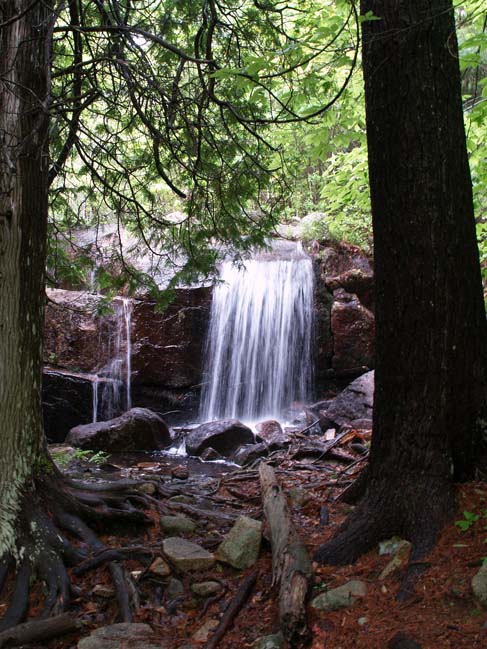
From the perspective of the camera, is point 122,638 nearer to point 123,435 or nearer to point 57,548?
point 57,548

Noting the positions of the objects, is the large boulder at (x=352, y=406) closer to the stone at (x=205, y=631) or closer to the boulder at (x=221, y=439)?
the boulder at (x=221, y=439)

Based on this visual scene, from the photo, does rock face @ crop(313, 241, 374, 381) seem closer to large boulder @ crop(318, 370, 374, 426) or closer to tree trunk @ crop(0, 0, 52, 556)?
large boulder @ crop(318, 370, 374, 426)

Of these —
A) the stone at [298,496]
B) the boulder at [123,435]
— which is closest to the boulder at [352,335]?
the boulder at [123,435]

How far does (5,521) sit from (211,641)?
156cm

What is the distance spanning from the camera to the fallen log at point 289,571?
8.61 ft

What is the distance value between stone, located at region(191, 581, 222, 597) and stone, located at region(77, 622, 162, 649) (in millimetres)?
462

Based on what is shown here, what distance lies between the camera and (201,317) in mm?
13234

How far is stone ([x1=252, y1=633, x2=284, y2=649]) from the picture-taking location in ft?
8.58

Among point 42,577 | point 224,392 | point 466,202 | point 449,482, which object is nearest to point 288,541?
point 449,482

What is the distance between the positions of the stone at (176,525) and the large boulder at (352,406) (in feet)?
17.4

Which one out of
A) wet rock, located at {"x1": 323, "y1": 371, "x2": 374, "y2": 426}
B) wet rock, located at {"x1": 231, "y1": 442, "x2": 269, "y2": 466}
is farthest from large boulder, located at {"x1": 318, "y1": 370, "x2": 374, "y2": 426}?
wet rock, located at {"x1": 231, "y1": 442, "x2": 269, "y2": 466}

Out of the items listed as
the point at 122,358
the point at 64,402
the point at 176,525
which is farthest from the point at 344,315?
the point at 176,525

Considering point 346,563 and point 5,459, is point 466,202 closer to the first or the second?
point 346,563

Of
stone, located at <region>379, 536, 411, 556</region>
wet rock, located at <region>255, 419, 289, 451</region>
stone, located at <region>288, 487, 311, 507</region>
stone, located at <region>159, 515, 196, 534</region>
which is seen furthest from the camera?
wet rock, located at <region>255, 419, 289, 451</region>
